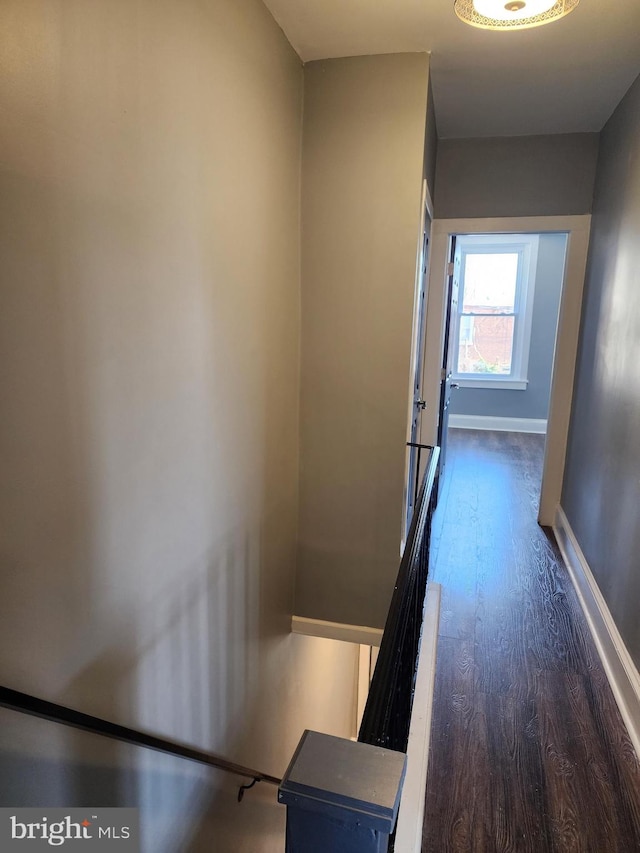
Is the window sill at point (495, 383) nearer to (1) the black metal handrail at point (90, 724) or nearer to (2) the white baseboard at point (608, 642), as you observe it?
(2) the white baseboard at point (608, 642)

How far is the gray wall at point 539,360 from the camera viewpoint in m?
6.70

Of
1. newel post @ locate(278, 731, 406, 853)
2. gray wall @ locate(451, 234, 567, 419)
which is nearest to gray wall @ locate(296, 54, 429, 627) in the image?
newel post @ locate(278, 731, 406, 853)

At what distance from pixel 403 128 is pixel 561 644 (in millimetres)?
2533

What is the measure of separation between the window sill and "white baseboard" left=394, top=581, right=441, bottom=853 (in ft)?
16.0

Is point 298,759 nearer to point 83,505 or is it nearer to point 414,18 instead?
point 83,505

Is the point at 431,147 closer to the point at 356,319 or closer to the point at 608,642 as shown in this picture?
the point at 356,319

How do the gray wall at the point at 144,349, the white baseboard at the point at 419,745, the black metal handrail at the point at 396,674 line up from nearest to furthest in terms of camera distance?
1. the black metal handrail at the point at 396,674
2. the gray wall at the point at 144,349
3. the white baseboard at the point at 419,745

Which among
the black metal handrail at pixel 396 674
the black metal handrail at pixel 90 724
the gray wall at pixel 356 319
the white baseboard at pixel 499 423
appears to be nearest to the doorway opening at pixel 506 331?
the white baseboard at pixel 499 423

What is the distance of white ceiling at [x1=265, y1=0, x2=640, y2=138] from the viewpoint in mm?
2154

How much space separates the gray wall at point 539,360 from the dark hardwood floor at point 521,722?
3944 mm

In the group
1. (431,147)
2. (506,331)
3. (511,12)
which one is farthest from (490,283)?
(511,12)

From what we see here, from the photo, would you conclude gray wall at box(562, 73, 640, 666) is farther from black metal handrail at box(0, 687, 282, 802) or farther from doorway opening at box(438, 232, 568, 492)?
doorway opening at box(438, 232, 568, 492)

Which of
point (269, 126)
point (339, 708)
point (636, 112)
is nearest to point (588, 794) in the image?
point (269, 126)

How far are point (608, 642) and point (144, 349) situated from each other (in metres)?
2.29
